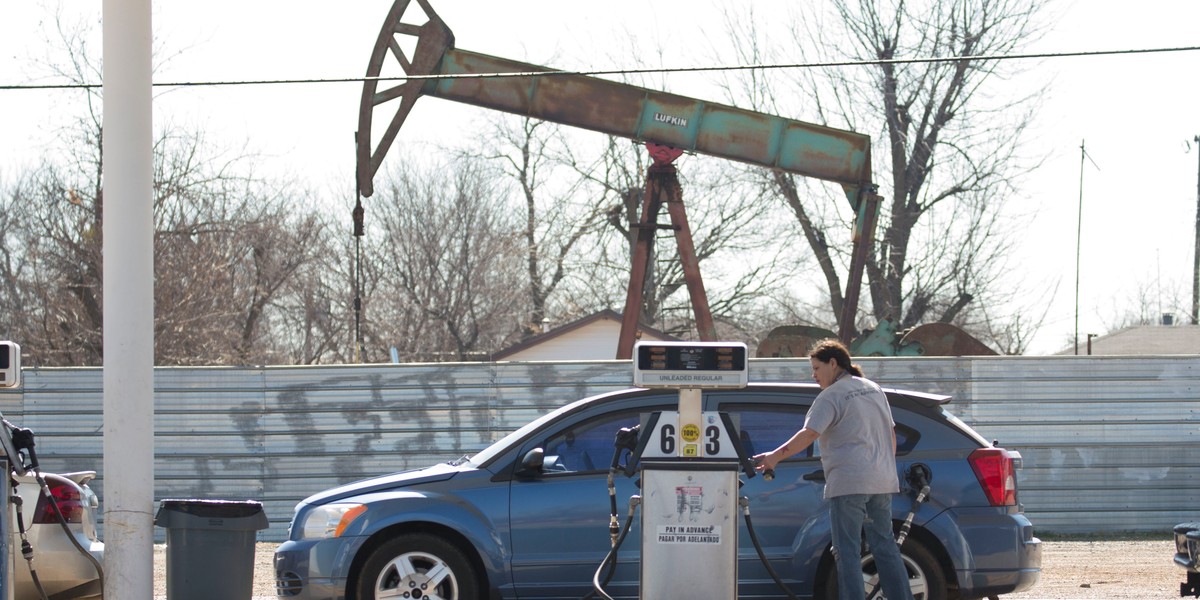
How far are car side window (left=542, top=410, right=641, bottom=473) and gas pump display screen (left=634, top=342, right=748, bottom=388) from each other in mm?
1282

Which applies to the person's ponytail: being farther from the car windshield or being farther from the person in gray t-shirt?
the car windshield

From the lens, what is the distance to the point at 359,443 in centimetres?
1439

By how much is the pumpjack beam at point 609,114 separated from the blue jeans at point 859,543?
11.5 m

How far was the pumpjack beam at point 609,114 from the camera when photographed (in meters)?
18.2

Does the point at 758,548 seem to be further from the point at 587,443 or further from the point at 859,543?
the point at 587,443

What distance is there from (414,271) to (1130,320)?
3922cm

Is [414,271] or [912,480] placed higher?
[414,271]

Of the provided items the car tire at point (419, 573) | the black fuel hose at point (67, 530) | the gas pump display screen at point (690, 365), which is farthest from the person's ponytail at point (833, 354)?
the black fuel hose at point (67, 530)

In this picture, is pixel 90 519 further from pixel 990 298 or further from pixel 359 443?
pixel 990 298

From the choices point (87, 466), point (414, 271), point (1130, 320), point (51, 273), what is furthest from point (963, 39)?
point (1130, 320)

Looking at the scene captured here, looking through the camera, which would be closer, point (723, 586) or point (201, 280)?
point (723, 586)

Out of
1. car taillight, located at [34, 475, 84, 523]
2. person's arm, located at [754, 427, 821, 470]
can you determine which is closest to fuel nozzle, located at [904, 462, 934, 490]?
person's arm, located at [754, 427, 821, 470]

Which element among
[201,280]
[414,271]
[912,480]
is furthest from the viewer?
[414,271]

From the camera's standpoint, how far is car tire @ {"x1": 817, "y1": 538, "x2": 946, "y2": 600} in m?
7.96
